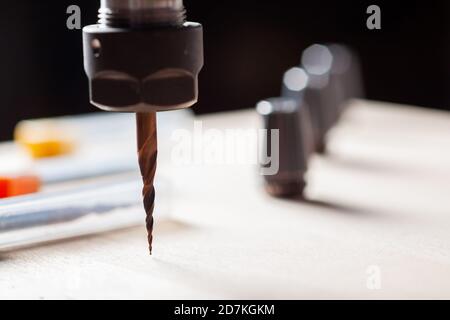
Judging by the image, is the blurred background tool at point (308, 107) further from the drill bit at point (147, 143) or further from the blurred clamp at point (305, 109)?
the drill bit at point (147, 143)

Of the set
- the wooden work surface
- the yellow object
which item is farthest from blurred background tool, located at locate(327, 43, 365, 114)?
the yellow object

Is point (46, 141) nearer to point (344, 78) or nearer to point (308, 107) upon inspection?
point (308, 107)

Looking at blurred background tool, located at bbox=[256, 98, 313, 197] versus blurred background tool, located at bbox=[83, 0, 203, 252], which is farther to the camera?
blurred background tool, located at bbox=[256, 98, 313, 197]

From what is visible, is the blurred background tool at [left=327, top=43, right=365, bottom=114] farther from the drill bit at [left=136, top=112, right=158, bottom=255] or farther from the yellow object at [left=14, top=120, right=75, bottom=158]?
the drill bit at [left=136, top=112, right=158, bottom=255]

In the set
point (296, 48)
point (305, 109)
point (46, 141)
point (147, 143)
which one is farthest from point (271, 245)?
point (296, 48)
